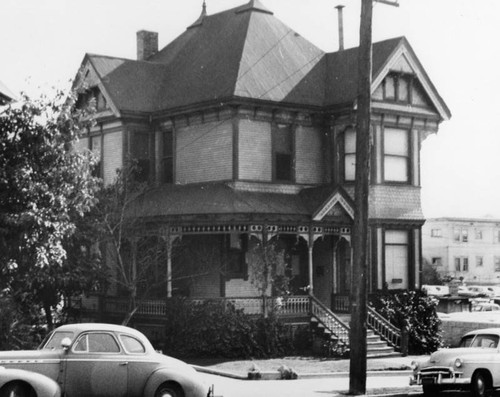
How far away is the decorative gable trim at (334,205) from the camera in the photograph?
32031 mm

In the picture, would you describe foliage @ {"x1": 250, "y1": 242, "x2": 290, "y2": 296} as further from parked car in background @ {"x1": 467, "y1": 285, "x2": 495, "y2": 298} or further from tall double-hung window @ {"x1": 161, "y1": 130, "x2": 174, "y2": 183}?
parked car in background @ {"x1": 467, "y1": 285, "x2": 495, "y2": 298}

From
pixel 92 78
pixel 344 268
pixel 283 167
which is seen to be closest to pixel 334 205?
pixel 283 167

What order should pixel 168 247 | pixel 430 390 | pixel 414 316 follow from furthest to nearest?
pixel 414 316 → pixel 168 247 → pixel 430 390

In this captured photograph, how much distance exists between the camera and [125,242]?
1319 inches

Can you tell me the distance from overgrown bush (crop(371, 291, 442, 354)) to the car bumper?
36.4ft

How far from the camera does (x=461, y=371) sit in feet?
68.4

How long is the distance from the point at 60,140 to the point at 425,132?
16.4 m

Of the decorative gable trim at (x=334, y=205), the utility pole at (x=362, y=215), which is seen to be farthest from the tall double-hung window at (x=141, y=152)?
the utility pole at (x=362, y=215)

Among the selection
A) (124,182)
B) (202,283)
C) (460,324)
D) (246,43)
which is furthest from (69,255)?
(460,324)

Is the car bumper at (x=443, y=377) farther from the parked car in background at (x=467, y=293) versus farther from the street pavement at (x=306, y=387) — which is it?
the parked car in background at (x=467, y=293)

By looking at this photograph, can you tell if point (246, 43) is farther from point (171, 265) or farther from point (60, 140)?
point (60, 140)

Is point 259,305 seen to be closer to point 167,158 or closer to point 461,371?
point 167,158

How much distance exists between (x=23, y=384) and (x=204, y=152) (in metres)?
18.7

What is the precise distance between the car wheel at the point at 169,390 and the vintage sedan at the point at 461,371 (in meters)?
6.46
